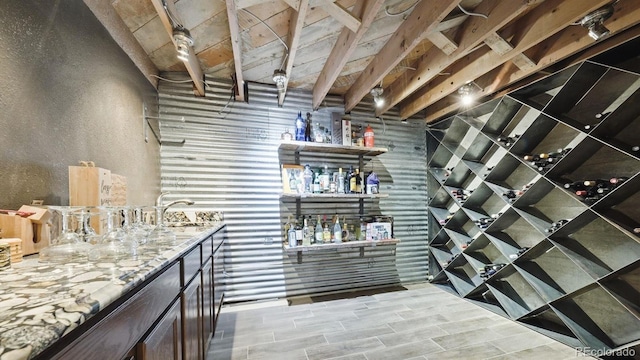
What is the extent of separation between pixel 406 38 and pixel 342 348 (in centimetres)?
244

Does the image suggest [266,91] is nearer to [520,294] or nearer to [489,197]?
[489,197]

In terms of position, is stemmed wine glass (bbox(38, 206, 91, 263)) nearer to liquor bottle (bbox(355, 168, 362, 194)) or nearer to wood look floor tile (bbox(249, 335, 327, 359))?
wood look floor tile (bbox(249, 335, 327, 359))

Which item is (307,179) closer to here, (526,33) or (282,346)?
(282,346)

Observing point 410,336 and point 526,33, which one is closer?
point 526,33

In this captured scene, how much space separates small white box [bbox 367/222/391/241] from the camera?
2.92 meters

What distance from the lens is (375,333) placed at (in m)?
2.14

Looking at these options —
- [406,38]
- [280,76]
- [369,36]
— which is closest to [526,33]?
[406,38]

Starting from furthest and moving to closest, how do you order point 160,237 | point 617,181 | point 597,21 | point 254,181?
1. point 254,181
2. point 617,181
3. point 597,21
4. point 160,237

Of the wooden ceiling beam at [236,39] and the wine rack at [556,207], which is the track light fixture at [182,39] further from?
the wine rack at [556,207]

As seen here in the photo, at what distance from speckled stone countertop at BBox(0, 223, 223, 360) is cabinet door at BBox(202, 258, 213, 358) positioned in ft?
2.85

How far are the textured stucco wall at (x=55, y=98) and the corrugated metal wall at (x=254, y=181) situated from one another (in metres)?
0.70

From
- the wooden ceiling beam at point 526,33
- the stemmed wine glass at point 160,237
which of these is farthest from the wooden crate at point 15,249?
the wooden ceiling beam at point 526,33

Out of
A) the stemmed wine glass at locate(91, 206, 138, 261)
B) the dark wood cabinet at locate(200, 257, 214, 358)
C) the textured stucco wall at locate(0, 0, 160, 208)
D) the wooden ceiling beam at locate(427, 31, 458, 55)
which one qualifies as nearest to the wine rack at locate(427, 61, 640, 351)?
the wooden ceiling beam at locate(427, 31, 458, 55)

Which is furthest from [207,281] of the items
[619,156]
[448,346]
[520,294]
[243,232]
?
[619,156]
